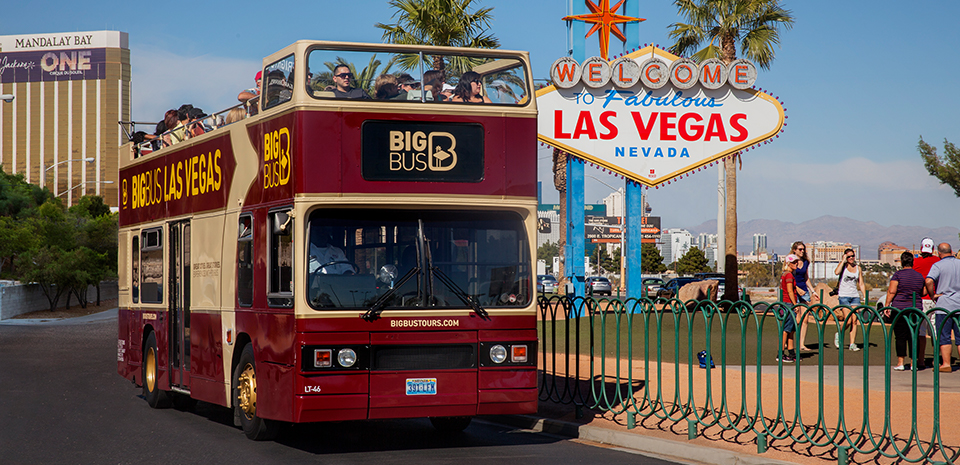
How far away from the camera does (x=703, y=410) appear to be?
35.5ft

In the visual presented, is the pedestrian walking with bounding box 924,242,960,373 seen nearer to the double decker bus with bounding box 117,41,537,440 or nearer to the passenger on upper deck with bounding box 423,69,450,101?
the double decker bus with bounding box 117,41,537,440

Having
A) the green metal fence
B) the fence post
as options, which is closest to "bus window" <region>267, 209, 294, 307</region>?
the green metal fence

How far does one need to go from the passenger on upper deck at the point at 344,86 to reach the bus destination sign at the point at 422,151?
284mm

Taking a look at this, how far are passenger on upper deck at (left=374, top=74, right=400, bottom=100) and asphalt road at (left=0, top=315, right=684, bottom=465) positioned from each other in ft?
11.0

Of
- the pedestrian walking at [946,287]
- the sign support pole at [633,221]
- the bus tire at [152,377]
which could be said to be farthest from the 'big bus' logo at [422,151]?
the sign support pole at [633,221]

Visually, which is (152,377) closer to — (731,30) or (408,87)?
(408,87)

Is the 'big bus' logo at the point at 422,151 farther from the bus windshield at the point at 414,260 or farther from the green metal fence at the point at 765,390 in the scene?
the green metal fence at the point at 765,390

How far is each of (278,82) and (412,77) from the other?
130cm

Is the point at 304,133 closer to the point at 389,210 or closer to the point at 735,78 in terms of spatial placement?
the point at 389,210

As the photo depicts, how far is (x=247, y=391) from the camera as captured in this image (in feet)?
34.7

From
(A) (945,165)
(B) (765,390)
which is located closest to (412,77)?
(B) (765,390)

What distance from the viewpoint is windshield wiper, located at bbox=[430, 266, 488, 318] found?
31.0 ft

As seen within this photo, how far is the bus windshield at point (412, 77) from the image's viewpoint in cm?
950

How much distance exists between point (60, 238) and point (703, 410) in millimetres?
44913
